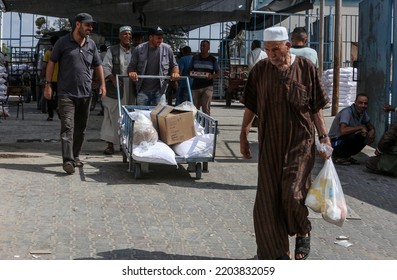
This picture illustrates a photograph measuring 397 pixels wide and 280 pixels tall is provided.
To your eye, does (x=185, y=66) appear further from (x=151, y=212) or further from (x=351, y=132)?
(x=151, y=212)

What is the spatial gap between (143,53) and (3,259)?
16.8 ft

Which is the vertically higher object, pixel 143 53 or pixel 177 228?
pixel 143 53

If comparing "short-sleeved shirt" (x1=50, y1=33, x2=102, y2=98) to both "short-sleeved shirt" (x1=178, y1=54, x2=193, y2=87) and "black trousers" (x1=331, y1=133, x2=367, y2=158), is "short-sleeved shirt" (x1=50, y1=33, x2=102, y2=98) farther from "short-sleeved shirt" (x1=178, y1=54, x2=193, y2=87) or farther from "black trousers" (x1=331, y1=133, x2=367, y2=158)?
"black trousers" (x1=331, y1=133, x2=367, y2=158)

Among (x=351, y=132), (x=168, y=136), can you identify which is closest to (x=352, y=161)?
(x=351, y=132)

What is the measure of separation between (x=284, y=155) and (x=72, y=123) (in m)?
4.56

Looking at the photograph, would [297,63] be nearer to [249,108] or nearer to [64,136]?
[249,108]

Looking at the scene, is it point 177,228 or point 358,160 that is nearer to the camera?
point 177,228

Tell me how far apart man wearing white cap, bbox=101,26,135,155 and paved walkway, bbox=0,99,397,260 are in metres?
0.39

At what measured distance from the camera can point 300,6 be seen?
809 inches

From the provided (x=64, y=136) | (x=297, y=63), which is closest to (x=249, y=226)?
(x=297, y=63)

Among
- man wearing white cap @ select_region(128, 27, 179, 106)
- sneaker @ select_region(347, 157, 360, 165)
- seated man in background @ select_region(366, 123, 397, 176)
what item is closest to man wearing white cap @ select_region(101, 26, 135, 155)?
man wearing white cap @ select_region(128, 27, 179, 106)

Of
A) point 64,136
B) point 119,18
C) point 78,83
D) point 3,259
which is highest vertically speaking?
point 119,18

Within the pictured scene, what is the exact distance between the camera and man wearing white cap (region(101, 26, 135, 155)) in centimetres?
1073
